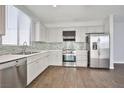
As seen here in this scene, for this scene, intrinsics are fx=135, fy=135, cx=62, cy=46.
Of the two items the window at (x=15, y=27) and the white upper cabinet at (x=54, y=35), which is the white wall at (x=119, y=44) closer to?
the white upper cabinet at (x=54, y=35)

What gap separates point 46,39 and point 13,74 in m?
5.43

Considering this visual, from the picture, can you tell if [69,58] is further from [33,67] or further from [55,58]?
[33,67]

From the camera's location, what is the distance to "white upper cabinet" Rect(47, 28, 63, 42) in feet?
26.0

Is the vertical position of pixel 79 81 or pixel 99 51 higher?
pixel 99 51

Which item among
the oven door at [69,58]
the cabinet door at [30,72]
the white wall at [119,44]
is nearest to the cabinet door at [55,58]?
the oven door at [69,58]

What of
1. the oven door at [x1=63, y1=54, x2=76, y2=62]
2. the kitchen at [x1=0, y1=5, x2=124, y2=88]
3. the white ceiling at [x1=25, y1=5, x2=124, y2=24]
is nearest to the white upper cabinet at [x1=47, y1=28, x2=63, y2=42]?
the kitchen at [x1=0, y1=5, x2=124, y2=88]

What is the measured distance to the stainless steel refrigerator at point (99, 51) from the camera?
6293mm

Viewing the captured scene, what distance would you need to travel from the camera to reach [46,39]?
310 inches

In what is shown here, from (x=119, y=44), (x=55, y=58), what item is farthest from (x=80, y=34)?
(x=119, y=44)

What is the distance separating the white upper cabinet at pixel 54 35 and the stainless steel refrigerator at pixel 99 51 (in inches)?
83.2

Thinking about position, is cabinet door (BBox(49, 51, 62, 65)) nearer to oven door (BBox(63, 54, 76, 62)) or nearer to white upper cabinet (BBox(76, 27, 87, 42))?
oven door (BBox(63, 54, 76, 62))

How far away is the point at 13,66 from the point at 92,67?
4.74 meters

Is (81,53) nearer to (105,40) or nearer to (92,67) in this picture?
(92,67)

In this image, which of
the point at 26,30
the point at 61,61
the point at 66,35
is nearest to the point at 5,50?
the point at 26,30
